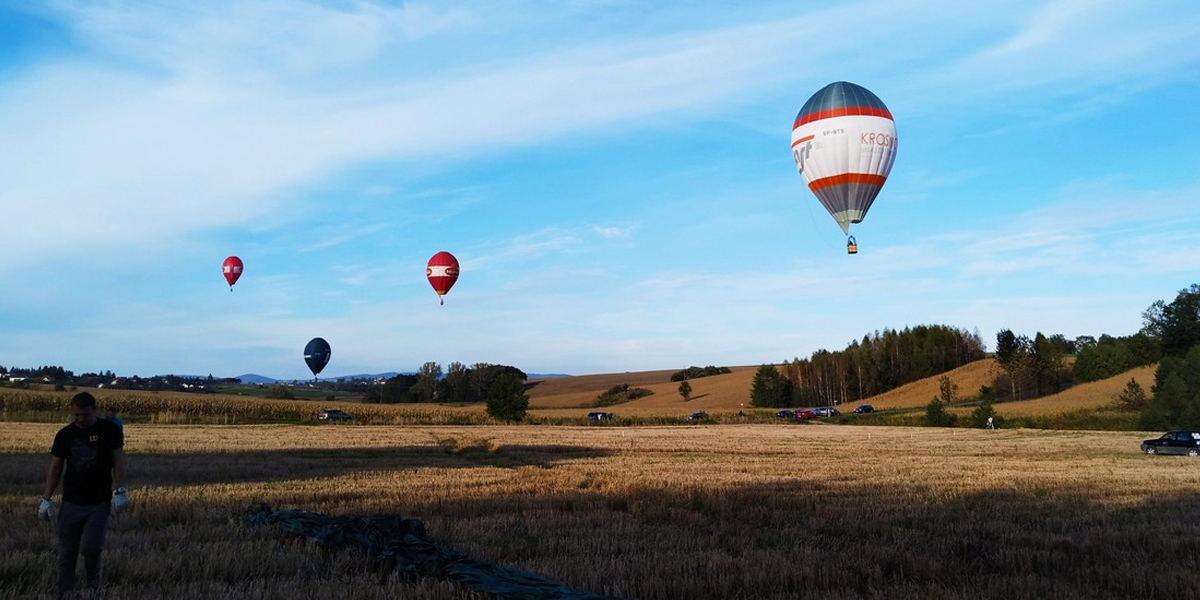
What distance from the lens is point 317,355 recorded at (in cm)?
7606

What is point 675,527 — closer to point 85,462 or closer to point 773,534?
point 773,534

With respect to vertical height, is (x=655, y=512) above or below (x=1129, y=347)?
below

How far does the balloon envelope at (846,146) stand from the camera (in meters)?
29.9

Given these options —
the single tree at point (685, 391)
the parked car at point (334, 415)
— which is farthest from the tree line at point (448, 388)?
the parked car at point (334, 415)

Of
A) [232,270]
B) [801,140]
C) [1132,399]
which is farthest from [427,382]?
[801,140]

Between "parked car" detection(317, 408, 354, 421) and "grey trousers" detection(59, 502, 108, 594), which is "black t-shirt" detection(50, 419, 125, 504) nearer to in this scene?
"grey trousers" detection(59, 502, 108, 594)

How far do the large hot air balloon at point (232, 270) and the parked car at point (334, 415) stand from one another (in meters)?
14.5

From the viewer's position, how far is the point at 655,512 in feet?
43.3

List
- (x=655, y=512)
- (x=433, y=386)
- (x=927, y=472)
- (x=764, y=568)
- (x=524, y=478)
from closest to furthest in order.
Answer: (x=764, y=568), (x=655, y=512), (x=524, y=478), (x=927, y=472), (x=433, y=386)

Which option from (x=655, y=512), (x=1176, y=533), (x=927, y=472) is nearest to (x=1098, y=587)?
(x=1176, y=533)

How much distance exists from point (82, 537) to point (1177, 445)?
3679 cm

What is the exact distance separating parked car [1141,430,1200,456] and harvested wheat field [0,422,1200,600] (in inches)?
360

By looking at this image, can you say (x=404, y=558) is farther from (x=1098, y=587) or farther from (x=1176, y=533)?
(x=1176, y=533)

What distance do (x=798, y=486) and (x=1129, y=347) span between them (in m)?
114
